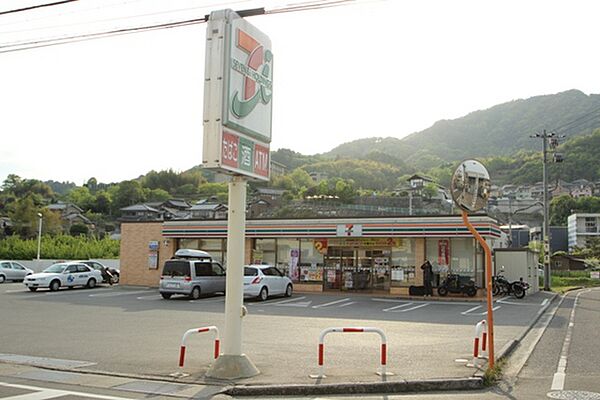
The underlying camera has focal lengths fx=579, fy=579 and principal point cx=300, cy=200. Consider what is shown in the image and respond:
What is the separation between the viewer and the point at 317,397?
8023mm

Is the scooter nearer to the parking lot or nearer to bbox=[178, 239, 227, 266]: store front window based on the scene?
bbox=[178, 239, 227, 266]: store front window

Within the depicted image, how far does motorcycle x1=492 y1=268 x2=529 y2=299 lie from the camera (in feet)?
89.3

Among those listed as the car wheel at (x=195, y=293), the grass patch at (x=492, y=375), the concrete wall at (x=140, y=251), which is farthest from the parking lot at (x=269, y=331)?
the concrete wall at (x=140, y=251)

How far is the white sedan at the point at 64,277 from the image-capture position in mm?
28953

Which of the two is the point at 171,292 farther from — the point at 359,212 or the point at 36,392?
the point at 359,212

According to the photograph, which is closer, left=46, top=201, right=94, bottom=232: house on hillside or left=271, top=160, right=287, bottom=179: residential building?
left=46, top=201, right=94, bottom=232: house on hillside

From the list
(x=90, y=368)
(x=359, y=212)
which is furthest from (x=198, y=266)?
(x=359, y=212)

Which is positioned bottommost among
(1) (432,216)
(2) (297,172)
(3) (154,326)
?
(3) (154,326)

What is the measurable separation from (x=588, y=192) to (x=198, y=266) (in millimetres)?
127944

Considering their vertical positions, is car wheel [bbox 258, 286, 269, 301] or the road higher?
car wheel [bbox 258, 286, 269, 301]

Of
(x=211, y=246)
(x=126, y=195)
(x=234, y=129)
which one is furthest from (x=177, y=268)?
(x=126, y=195)

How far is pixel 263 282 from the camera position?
2461 cm

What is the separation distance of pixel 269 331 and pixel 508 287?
16.7m

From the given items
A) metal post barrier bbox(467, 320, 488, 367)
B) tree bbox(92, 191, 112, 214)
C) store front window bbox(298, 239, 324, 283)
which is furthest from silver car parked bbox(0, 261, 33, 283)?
tree bbox(92, 191, 112, 214)
